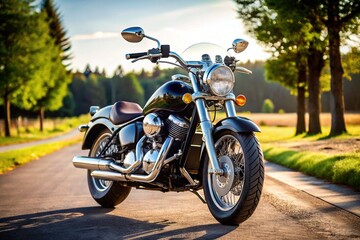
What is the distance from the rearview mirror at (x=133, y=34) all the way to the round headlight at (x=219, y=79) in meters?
0.81

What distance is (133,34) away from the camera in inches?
239

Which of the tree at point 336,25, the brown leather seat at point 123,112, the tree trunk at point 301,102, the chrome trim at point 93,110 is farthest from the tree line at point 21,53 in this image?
the brown leather seat at point 123,112

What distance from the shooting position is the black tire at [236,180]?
17.7 ft

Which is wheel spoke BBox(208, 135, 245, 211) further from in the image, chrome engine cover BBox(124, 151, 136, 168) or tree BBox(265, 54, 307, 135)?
tree BBox(265, 54, 307, 135)

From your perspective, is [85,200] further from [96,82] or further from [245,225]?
[96,82]

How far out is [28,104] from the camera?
43406mm

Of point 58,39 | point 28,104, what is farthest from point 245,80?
point 28,104

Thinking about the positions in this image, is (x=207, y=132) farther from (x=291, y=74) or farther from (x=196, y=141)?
(x=291, y=74)

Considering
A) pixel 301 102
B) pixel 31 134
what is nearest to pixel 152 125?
pixel 301 102

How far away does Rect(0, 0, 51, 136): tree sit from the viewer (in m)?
37.5

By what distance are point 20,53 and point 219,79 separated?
1393 inches

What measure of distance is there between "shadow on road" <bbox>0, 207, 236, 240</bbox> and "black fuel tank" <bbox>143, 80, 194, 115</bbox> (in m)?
1.24

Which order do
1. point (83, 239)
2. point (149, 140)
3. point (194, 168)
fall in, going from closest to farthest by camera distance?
point (83, 239), point (194, 168), point (149, 140)

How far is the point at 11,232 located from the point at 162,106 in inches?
81.7
